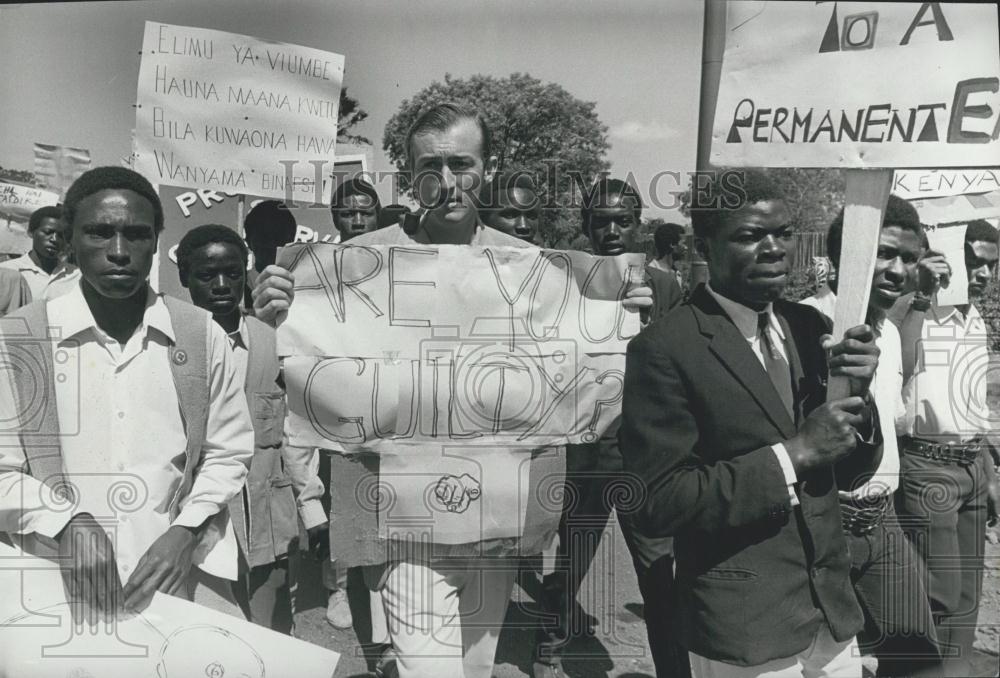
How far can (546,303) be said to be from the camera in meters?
3.27

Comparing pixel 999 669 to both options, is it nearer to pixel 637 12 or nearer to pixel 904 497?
pixel 904 497

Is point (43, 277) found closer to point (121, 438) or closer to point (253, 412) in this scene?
point (121, 438)

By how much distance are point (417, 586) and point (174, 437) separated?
3.37ft

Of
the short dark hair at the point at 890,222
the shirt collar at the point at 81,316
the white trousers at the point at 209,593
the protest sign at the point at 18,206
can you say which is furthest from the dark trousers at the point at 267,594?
the short dark hair at the point at 890,222

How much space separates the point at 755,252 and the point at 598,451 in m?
1.08

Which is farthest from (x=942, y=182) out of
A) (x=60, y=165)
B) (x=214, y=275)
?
(x=60, y=165)

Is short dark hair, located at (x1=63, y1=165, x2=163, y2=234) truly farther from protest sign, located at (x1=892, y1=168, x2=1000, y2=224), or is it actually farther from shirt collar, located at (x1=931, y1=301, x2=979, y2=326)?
shirt collar, located at (x1=931, y1=301, x2=979, y2=326)

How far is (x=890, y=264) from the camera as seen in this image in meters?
3.25

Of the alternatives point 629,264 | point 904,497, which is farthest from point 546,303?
point 904,497

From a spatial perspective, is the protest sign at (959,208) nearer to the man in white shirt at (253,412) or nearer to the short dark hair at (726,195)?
the short dark hair at (726,195)

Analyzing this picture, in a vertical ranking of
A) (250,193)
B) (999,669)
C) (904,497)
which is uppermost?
(250,193)

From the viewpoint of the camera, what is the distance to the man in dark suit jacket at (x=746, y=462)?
8.20ft

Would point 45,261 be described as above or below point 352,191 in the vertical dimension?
below

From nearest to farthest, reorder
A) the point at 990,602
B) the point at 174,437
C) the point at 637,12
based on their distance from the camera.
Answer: the point at 174,437 → the point at 637,12 → the point at 990,602
